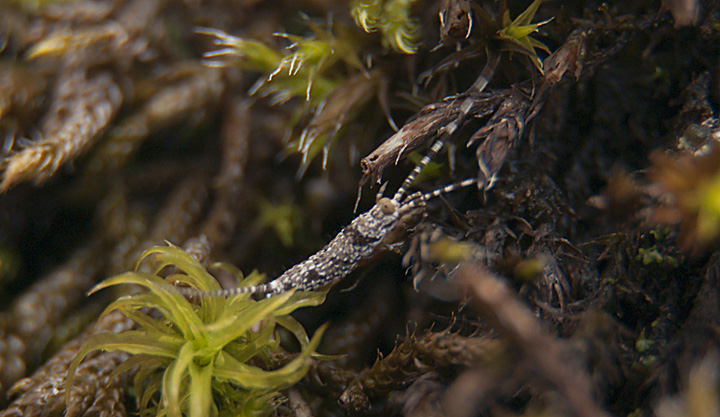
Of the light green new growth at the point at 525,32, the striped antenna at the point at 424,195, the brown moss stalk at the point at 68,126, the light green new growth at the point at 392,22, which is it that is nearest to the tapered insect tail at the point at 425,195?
the striped antenna at the point at 424,195

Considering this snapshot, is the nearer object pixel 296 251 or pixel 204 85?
pixel 296 251

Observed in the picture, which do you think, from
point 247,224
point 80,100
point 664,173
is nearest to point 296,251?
point 247,224

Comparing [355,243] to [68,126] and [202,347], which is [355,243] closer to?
[202,347]

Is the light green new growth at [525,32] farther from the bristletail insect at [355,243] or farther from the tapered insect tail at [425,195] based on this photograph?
the tapered insect tail at [425,195]

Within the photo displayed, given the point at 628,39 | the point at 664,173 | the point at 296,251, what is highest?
the point at 628,39

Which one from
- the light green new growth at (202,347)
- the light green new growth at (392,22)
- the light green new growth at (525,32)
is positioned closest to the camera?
→ the light green new growth at (202,347)

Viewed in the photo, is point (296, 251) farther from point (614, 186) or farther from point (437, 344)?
point (614, 186)
